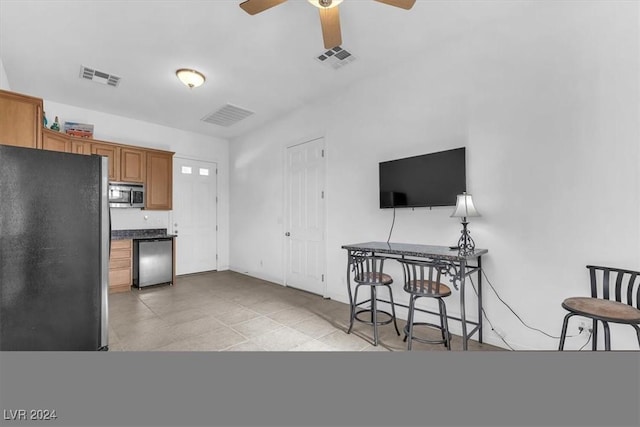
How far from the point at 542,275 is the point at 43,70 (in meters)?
5.90

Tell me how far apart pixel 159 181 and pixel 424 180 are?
4733 mm

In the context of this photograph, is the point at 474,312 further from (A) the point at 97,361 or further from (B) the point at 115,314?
(B) the point at 115,314

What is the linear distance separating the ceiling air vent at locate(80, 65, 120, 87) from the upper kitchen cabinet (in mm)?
1153

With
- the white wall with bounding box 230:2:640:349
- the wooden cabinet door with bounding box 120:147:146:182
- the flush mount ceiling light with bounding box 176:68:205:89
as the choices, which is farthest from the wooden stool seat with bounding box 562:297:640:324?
the wooden cabinet door with bounding box 120:147:146:182

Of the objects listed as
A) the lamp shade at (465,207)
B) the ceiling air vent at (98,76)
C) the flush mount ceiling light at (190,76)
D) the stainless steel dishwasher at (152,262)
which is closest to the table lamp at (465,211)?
the lamp shade at (465,207)

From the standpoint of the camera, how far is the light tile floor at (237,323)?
266 centimetres

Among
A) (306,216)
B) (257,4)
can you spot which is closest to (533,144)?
(257,4)

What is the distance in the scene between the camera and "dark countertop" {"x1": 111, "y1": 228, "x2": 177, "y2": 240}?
4832 millimetres

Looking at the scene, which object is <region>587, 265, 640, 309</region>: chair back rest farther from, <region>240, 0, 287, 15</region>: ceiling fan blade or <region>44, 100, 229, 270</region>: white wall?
<region>44, 100, 229, 270</region>: white wall

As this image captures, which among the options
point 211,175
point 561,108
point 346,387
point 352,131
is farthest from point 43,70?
point 561,108

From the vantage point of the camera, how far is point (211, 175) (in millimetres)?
6277

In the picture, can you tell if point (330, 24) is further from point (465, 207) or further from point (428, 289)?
point (428, 289)

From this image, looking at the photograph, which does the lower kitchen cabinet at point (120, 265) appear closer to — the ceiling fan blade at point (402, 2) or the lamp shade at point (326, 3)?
the lamp shade at point (326, 3)

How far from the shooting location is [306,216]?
4.55 metres
